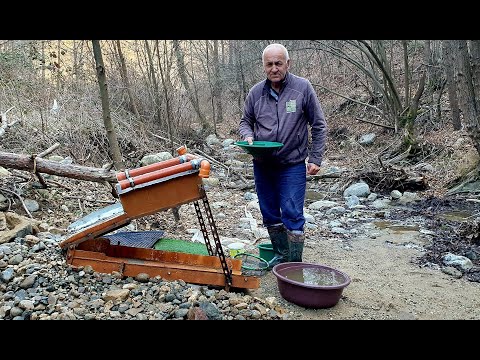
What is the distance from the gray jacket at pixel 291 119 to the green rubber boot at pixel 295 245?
68cm

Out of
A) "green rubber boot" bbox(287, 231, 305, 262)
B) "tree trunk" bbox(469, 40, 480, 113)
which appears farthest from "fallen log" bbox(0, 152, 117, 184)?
"tree trunk" bbox(469, 40, 480, 113)

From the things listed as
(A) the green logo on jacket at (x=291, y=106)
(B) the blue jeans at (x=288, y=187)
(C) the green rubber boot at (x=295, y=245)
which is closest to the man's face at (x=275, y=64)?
(A) the green logo on jacket at (x=291, y=106)

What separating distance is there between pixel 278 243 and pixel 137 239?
144 cm

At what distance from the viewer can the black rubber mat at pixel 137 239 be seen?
14.6ft

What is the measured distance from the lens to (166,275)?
3.72 metres

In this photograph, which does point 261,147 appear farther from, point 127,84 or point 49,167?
point 127,84

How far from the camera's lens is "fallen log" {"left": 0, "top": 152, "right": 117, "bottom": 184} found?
5129mm

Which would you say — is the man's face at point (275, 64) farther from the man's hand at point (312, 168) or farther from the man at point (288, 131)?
the man's hand at point (312, 168)

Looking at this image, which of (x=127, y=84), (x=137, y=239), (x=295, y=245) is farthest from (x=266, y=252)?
(x=127, y=84)

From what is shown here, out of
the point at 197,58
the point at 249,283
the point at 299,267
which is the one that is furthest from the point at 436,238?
the point at 197,58

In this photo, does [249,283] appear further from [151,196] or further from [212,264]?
[151,196]
